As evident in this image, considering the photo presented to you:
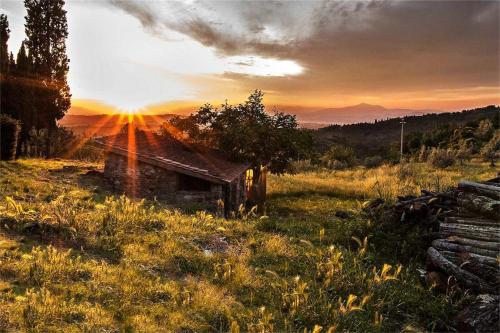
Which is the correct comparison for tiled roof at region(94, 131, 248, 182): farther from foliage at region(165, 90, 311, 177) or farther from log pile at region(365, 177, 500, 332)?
log pile at region(365, 177, 500, 332)

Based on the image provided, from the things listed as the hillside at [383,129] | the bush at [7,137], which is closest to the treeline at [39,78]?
the bush at [7,137]

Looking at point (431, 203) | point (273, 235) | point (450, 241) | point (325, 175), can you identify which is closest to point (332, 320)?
point (450, 241)

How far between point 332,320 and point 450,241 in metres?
4.58

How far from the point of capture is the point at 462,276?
8.27 meters

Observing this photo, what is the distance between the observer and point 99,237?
989 cm

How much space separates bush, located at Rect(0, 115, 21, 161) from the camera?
2262 centimetres

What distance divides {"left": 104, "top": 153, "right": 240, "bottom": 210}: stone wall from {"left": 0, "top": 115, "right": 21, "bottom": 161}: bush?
789cm

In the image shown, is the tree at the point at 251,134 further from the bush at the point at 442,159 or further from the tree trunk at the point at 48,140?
the bush at the point at 442,159

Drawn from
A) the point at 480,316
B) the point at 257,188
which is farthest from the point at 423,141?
the point at 480,316

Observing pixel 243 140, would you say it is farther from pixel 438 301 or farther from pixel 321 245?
pixel 438 301

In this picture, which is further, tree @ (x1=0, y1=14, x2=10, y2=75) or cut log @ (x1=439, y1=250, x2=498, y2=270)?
tree @ (x1=0, y1=14, x2=10, y2=75)

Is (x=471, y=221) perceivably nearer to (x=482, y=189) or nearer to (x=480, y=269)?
(x=482, y=189)

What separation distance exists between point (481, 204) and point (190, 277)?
7.54 meters

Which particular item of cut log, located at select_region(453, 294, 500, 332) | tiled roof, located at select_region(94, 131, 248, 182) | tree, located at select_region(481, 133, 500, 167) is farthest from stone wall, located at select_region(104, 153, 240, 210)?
tree, located at select_region(481, 133, 500, 167)
